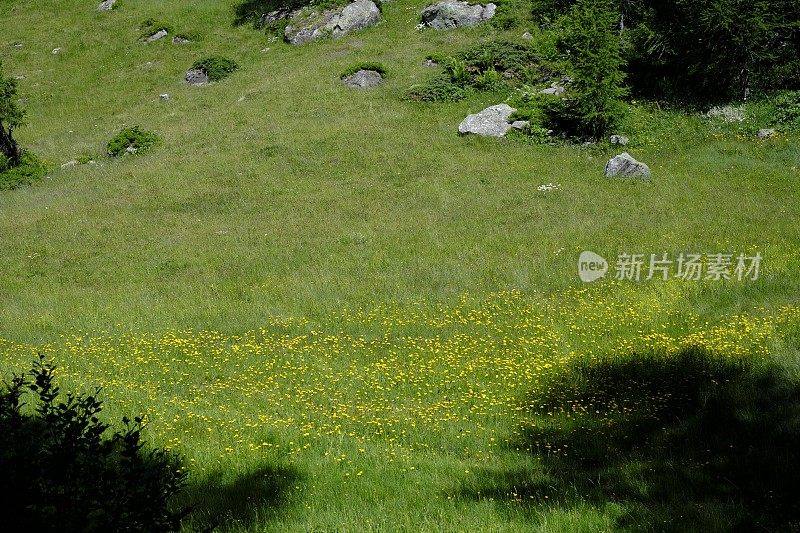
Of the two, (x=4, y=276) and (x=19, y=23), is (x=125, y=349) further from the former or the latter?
(x=19, y=23)

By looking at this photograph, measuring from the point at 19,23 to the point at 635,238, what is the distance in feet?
199

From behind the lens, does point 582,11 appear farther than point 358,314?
Yes

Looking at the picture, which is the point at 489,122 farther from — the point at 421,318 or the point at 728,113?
the point at 421,318

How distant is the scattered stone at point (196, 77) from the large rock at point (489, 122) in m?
21.7

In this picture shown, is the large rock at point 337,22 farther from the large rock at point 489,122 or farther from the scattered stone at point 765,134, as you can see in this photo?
the scattered stone at point 765,134

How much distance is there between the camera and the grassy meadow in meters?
7.18

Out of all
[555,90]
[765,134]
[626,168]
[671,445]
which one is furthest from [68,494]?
[555,90]

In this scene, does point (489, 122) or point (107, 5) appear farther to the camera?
point (107, 5)

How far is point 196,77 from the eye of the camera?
144 feet

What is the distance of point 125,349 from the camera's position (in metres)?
12.6

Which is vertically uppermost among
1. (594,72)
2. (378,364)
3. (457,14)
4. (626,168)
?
(378,364)

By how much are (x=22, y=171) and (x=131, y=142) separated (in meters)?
5.37

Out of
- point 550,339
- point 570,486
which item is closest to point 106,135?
point 550,339

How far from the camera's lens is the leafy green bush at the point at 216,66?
43625 millimetres
